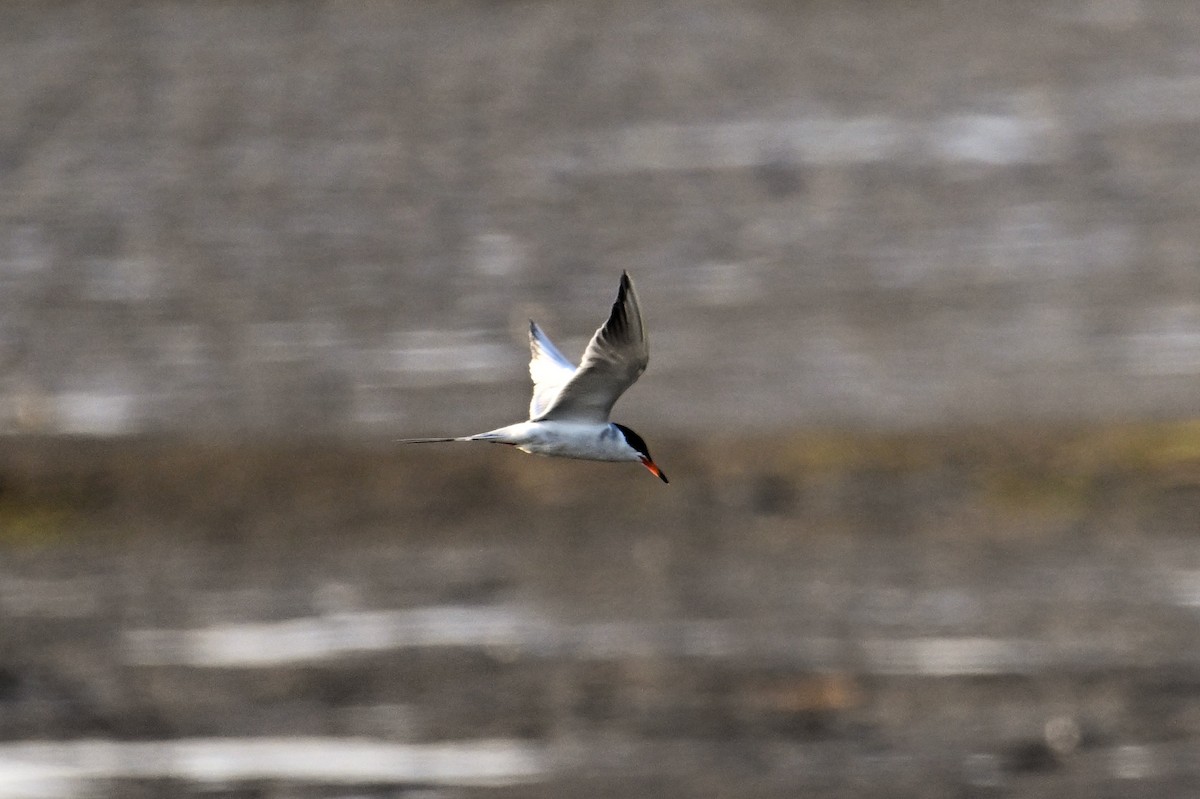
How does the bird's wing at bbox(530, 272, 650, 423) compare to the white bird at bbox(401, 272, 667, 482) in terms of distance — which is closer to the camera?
the bird's wing at bbox(530, 272, 650, 423)

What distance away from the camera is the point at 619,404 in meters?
13.6

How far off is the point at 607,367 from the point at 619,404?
756cm

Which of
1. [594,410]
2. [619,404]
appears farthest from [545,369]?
[619,404]

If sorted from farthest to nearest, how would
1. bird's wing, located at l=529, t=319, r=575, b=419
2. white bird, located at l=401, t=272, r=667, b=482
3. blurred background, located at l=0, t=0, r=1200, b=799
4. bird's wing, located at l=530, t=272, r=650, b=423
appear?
blurred background, located at l=0, t=0, r=1200, b=799
bird's wing, located at l=529, t=319, r=575, b=419
white bird, located at l=401, t=272, r=667, b=482
bird's wing, located at l=530, t=272, r=650, b=423

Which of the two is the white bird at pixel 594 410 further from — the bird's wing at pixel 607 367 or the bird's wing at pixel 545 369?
the bird's wing at pixel 545 369

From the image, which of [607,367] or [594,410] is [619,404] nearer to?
[594,410]

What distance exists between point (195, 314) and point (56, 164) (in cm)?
319

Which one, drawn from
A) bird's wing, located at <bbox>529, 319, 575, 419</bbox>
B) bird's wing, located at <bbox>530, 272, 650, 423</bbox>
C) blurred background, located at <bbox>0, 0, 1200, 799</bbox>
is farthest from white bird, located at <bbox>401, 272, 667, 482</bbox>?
blurred background, located at <bbox>0, 0, 1200, 799</bbox>

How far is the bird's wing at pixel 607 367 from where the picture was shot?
19.0ft

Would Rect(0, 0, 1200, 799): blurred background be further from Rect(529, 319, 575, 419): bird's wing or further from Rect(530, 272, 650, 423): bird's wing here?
Rect(530, 272, 650, 423): bird's wing

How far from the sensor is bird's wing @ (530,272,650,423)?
5.80 meters

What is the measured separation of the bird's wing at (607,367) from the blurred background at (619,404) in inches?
172

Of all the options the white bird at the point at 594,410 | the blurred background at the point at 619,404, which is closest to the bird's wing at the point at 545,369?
the white bird at the point at 594,410

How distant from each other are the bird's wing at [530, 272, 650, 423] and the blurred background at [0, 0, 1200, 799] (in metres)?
4.37
